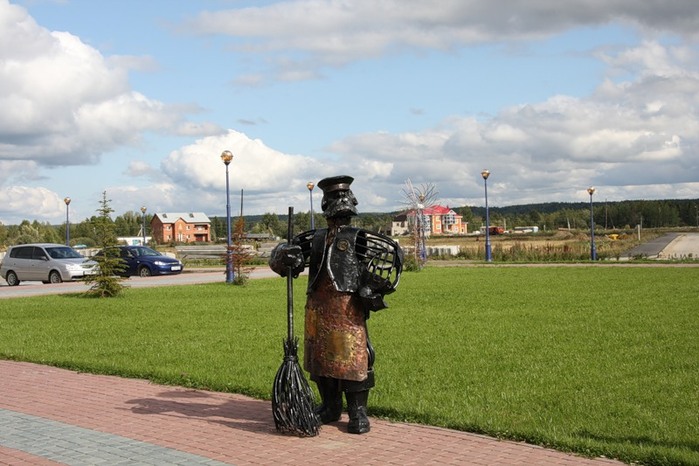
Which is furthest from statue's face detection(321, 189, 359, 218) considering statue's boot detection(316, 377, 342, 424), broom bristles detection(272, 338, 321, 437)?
statue's boot detection(316, 377, 342, 424)

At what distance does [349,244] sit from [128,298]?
14.9 metres

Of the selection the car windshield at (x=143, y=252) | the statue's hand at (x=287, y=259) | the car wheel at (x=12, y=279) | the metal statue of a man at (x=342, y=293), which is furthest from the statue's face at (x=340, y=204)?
the car windshield at (x=143, y=252)

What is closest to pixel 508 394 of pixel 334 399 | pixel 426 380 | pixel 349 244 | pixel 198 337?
pixel 426 380

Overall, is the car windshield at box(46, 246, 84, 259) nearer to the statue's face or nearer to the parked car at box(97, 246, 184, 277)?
the parked car at box(97, 246, 184, 277)

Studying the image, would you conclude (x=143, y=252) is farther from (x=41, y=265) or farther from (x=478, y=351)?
(x=478, y=351)

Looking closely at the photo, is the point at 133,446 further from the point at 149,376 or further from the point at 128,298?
the point at 128,298

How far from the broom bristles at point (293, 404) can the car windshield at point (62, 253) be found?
24211 mm

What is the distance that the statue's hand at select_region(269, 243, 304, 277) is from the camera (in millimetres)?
7121

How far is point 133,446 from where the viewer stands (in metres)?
6.56

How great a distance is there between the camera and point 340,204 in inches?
281

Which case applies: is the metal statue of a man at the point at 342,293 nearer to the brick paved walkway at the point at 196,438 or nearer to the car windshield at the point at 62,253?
the brick paved walkway at the point at 196,438

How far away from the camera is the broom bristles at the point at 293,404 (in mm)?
6793

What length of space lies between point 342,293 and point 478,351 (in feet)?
14.3

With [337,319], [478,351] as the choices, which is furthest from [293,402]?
[478,351]
